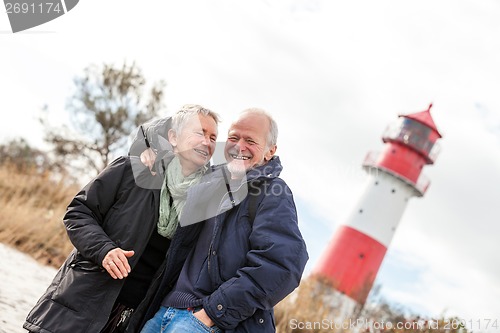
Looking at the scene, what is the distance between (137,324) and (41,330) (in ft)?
1.30

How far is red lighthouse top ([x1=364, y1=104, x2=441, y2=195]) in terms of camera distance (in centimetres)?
2045

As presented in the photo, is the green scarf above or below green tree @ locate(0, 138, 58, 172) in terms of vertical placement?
above

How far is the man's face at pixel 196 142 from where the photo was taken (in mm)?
2535

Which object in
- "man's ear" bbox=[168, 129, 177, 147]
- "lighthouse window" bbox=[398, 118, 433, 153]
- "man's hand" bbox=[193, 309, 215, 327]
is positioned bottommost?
"man's hand" bbox=[193, 309, 215, 327]

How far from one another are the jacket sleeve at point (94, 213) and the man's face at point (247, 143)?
1.71 ft

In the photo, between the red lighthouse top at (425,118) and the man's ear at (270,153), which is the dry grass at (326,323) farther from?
the red lighthouse top at (425,118)

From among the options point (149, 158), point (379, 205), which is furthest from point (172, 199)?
point (379, 205)

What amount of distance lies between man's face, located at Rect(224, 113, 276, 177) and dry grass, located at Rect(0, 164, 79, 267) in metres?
4.76

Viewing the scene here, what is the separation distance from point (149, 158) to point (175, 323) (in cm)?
78

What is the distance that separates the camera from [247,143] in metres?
2.38

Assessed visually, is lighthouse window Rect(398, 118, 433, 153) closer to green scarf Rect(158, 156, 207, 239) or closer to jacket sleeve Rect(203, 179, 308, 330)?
green scarf Rect(158, 156, 207, 239)

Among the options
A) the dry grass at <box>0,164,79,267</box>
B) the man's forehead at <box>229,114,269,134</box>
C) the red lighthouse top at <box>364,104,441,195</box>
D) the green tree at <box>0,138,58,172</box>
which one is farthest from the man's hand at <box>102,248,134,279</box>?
the red lighthouse top at <box>364,104,441,195</box>

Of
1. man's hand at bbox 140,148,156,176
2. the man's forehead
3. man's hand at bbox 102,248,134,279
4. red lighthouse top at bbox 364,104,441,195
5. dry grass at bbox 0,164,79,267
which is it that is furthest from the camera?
red lighthouse top at bbox 364,104,441,195

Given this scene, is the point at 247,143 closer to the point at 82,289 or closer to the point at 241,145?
the point at 241,145
